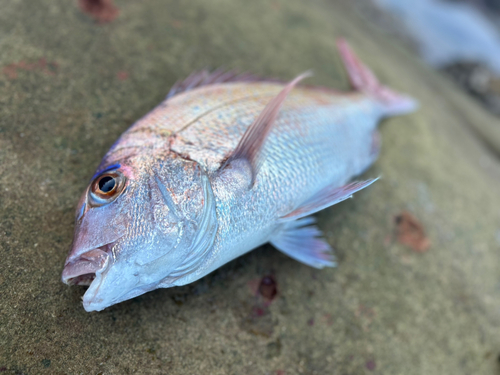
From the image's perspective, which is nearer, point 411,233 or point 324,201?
point 324,201

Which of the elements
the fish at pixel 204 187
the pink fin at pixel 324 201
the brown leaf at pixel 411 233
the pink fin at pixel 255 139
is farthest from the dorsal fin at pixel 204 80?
the brown leaf at pixel 411 233

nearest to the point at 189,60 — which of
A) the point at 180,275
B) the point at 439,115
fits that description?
the point at 180,275

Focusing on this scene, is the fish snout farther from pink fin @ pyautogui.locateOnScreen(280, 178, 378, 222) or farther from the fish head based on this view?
pink fin @ pyautogui.locateOnScreen(280, 178, 378, 222)

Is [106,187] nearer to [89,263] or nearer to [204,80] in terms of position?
[89,263]

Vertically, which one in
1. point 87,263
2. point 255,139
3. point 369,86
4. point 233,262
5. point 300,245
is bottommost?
point 233,262

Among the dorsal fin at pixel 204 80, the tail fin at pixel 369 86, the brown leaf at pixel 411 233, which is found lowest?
the brown leaf at pixel 411 233

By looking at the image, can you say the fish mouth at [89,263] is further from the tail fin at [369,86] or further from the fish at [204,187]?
the tail fin at [369,86]

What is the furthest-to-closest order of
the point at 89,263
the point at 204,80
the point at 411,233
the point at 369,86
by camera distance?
the point at 369,86, the point at 411,233, the point at 204,80, the point at 89,263

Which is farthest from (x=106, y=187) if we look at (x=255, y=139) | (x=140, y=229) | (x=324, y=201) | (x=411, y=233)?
(x=411, y=233)
